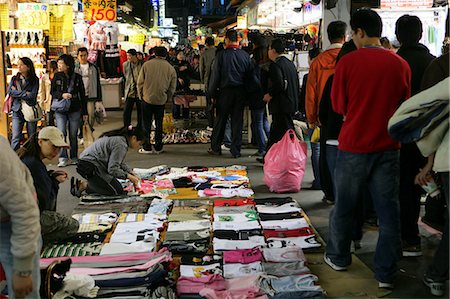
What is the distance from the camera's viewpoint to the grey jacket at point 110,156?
7410mm

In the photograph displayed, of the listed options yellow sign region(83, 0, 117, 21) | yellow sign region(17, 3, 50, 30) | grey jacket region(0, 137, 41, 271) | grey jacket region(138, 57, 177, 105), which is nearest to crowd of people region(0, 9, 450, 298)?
grey jacket region(0, 137, 41, 271)

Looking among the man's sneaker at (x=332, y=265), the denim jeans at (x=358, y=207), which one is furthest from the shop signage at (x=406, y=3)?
the man's sneaker at (x=332, y=265)

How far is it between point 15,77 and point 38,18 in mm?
2290

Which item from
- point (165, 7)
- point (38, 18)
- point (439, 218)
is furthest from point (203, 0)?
point (439, 218)

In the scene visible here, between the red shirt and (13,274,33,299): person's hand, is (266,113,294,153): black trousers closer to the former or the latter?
the red shirt

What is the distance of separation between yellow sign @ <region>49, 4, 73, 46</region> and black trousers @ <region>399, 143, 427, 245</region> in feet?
33.0

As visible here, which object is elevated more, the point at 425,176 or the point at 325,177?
the point at 425,176

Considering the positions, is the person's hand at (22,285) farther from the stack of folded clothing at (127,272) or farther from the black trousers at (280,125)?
the black trousers at (280,125)

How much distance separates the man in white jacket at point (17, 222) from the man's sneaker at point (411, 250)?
12.0 feet

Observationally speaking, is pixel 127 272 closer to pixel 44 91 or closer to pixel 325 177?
pixel 325 177

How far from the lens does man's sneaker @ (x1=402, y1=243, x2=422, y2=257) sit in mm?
5457

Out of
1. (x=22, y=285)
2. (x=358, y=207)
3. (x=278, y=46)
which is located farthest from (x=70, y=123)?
(x=22, y=285)

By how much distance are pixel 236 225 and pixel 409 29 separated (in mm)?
2601

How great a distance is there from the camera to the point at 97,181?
7699 millimetres
